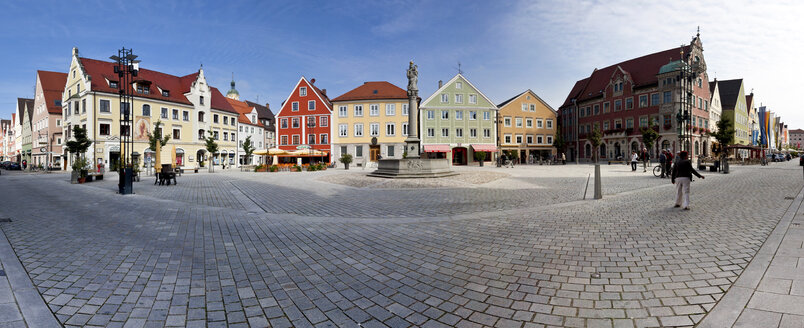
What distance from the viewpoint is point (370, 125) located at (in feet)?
165

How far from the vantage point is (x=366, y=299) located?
11.1ft

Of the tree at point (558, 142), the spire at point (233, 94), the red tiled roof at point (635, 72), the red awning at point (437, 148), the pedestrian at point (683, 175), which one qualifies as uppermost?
the spire at point (233, 94)

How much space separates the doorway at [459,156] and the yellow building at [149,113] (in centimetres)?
3697

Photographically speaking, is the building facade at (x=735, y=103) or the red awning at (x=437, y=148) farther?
the building facade at (x=735, y=103)

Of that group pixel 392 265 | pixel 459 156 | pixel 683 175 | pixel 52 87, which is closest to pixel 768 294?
pixel 392 265

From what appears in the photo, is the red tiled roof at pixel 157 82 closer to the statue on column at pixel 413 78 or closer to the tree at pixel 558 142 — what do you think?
the statue on column at pixel 413 78

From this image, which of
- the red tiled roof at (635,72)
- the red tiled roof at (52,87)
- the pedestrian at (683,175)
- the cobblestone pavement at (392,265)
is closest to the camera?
the cobblestone pavement at (392,265)

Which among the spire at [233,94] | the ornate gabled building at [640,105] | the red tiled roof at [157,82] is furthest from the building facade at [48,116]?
the ornate gabled building at [640,105]

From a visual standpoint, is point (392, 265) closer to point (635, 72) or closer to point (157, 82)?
point (157, 82)

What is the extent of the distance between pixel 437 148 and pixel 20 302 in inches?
1902

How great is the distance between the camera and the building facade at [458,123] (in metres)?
51.0

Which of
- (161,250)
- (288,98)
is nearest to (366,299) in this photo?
(161,250)

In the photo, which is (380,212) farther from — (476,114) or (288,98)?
(288,98)

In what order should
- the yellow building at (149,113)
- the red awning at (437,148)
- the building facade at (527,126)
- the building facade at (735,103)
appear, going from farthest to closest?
1. the building facade at (735,103)
2. the building facade at (527,126)
3. the red awning at (437,148)
4. the yellow building at (149,113)
